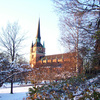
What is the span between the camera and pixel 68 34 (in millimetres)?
12516

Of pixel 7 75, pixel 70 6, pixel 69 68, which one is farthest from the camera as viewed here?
pixel 69 68

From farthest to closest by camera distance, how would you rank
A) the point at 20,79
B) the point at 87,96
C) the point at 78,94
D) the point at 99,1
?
1. the point at 20,79
2. the point at 99,1
3. the point at 78,94
4. the point at 87,96

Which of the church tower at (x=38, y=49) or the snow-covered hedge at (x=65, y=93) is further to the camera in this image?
the church tower at (x=38, y=49)

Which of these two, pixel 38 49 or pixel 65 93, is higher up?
pixel 38 49

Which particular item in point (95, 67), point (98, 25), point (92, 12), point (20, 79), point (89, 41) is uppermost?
point (92, 12)

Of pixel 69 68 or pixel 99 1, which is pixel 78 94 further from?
pixel 69 68

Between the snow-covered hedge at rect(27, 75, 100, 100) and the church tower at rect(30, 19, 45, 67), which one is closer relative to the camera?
the snow-covered hedge at rect(27, 75, 100, 100)

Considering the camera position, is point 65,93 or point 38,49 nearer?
point 65,93

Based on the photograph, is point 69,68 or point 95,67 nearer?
point 95,67

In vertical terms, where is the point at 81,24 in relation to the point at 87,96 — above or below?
above

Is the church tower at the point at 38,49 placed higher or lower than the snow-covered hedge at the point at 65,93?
higher

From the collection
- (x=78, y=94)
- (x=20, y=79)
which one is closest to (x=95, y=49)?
(x=78, y=94)

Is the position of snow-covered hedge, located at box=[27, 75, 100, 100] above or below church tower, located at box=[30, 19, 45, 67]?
below

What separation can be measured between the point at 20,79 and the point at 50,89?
29.6 ft
